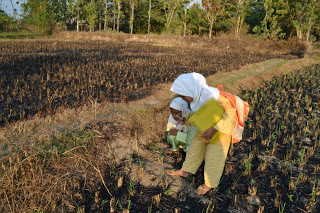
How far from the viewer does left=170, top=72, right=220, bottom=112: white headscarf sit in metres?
2.43

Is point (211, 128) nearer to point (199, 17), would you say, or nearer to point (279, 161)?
point (279, 161)

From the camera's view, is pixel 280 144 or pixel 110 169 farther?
pixel 280 144

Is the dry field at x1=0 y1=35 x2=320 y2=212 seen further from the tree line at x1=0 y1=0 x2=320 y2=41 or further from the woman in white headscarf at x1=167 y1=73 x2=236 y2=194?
the tree line at x1=0 y1=0 x2=320 y2=41

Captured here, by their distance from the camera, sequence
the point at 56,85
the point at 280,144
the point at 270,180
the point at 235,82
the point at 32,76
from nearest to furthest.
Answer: the point at 270,180
the point at 280,144
the point at 56,85
the point at 32,76
the point at 235,82

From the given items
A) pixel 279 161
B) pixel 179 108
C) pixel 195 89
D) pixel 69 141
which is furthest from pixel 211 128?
pixel 69 141

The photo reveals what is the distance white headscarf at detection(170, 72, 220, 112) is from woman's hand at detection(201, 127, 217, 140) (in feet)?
0.94

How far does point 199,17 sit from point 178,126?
23.0 metres

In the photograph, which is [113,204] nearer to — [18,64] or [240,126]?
[240,126]

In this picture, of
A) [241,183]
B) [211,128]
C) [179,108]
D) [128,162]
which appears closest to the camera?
[211,128]

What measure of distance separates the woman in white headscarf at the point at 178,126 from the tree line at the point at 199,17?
20214 millimetres

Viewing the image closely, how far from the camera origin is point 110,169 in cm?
270

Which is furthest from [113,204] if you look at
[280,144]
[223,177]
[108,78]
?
[108,78]

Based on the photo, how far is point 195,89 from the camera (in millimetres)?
2445

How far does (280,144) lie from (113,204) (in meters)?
2.63
